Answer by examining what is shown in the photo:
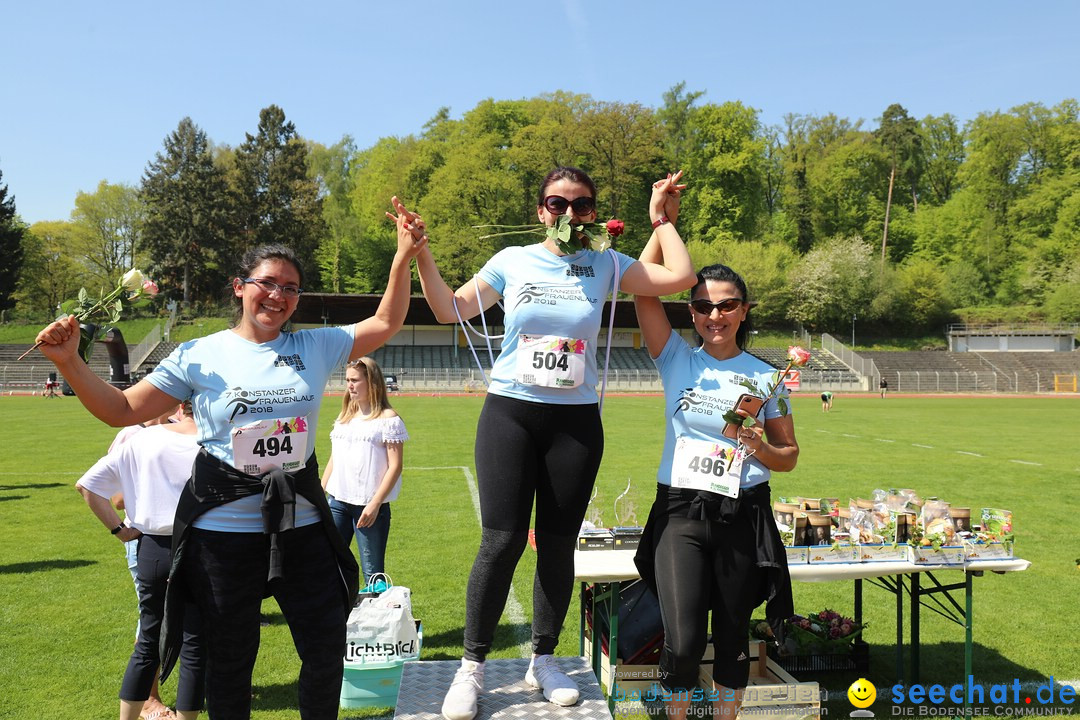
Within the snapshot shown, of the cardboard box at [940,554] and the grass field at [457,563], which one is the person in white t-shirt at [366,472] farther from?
the cardboard box at [940,554]

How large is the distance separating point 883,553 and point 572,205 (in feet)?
8.74

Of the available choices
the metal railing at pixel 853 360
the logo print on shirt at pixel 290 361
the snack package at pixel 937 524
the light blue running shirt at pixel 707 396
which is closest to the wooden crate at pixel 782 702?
the snack package at pixel 937 524

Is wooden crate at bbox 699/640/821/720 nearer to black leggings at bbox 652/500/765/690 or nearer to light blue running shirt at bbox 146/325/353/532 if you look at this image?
black leggings at bbox 652/500/765/690

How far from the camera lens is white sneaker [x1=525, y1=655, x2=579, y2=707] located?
3250mm

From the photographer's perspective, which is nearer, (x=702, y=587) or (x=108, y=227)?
(x=702, y=587)

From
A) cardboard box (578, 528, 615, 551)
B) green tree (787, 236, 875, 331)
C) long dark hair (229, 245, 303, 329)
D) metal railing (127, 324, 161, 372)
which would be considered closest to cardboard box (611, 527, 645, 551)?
cardboard box (578, 528, 615, 551)

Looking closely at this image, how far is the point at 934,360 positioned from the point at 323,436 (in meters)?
45.9

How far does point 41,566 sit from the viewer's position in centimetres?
772

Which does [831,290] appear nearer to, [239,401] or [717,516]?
[717,516]

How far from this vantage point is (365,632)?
14.9ft

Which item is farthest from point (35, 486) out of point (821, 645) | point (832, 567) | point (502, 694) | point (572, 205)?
point (832, 567)

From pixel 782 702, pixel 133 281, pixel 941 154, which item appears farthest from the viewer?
pixel 941 154

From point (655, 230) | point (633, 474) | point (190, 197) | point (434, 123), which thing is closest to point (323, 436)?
point (633, 474)

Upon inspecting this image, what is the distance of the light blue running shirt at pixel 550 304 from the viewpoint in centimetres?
308
